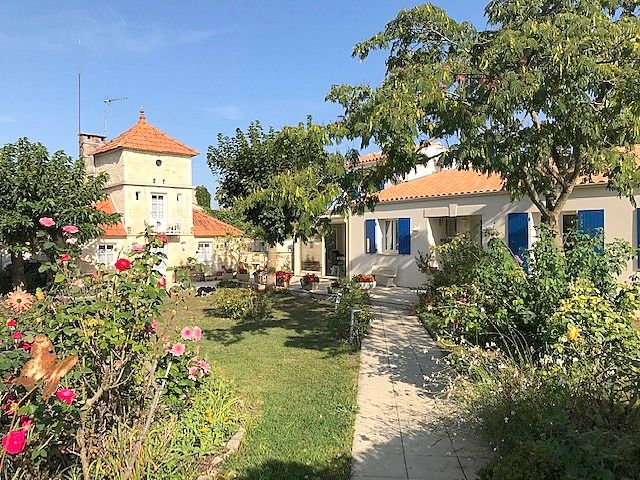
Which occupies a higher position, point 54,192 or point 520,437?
point 54,192

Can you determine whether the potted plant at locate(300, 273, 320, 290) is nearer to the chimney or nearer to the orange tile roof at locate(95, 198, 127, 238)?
the orange tile roof at locate(95, 198, 127, 238)

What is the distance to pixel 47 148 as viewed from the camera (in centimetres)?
1788

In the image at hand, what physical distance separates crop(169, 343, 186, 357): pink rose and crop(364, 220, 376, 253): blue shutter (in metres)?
17.0

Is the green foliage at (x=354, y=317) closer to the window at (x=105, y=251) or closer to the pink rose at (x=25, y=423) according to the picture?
the pink rose at (x=25, y=423)

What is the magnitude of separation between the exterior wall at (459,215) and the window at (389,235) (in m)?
0.33

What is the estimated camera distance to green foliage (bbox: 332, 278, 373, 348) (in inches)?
399

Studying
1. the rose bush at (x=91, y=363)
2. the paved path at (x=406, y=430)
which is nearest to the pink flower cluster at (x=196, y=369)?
the rose bush at (x=91, y=363)

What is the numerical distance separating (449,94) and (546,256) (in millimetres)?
3218

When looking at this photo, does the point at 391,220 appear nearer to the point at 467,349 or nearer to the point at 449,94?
the point at 449,94

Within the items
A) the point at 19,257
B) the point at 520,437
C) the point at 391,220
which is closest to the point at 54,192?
the point at 19,257

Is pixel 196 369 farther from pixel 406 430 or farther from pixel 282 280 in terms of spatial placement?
pixel 282 280

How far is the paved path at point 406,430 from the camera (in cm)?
450

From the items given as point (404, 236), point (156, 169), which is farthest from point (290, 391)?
point (156, 169)

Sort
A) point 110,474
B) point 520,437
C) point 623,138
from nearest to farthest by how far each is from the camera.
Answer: point 110,474 → point 520,437 → point 623,138
